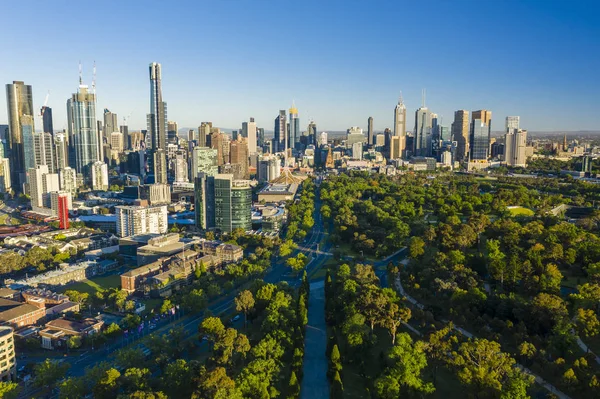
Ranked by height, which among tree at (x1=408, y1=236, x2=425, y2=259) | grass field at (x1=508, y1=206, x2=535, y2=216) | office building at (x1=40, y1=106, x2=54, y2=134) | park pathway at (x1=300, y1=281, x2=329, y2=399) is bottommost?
park pathway at (x1=300, y1=281, x2=329, y2=399)

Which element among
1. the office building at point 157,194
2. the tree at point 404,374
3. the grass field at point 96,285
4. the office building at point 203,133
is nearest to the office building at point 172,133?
the office building at point 203,133

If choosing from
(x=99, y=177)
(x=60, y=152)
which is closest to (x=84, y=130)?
(x=60, y=152)

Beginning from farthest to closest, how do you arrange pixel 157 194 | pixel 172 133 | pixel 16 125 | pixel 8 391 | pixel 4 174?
pixel 172 133, pixel 16 125, pixel 4 174, pixel 157 194, pixel 8 391

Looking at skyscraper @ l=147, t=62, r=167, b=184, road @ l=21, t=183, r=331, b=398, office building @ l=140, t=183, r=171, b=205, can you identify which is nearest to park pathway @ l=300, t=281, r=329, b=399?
road @ l=21, t=183, r=331, b=398

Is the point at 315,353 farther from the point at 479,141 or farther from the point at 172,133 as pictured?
the point at 172,133

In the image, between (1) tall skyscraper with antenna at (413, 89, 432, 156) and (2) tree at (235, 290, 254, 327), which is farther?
(1) tall skyscraper with antenna at (413, 89, 432, 156)

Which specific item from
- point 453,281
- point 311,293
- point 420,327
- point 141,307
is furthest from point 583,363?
point 141,307

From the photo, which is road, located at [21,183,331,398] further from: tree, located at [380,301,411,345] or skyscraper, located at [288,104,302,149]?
skyscraper, located at [288,104,302,149]
